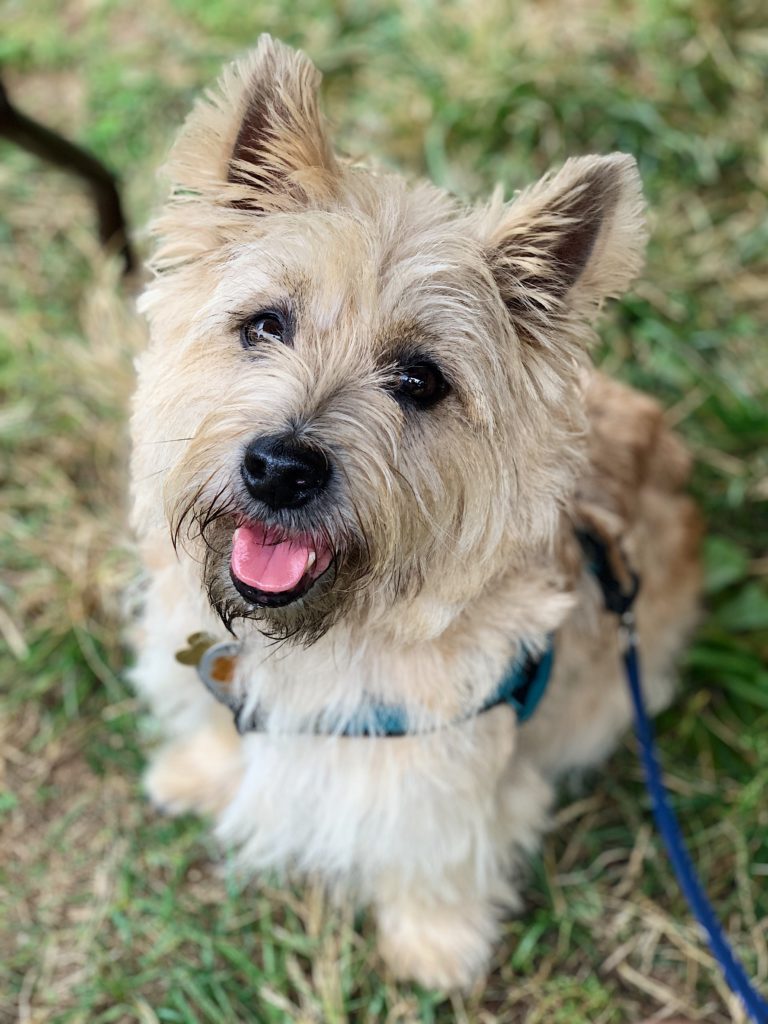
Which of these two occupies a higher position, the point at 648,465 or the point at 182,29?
the point at 182,29

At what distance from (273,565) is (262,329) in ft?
1.51

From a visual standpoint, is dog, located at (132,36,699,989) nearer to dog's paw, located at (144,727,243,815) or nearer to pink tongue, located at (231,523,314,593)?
pink tongue, located at (231,523,314,593)

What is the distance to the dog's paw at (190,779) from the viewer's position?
296cm

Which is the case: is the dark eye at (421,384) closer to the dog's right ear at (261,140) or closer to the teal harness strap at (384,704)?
the dog's right ear at (261,140)

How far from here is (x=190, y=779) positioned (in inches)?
118

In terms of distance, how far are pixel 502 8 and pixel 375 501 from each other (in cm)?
360

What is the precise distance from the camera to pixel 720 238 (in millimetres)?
4336

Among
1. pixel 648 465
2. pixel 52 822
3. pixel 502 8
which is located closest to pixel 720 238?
pixel 502 8

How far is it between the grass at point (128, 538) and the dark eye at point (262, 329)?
1.55m

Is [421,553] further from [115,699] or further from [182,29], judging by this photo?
[182,29]

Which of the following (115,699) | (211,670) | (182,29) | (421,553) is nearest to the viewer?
(421,553)

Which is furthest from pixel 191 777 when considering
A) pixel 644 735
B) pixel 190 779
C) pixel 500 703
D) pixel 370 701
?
pixel 644 735

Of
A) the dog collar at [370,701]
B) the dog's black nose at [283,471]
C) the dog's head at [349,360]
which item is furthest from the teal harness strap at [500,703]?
the dog's black nose at [283,471]

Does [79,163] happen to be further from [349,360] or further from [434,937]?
[434,937]
